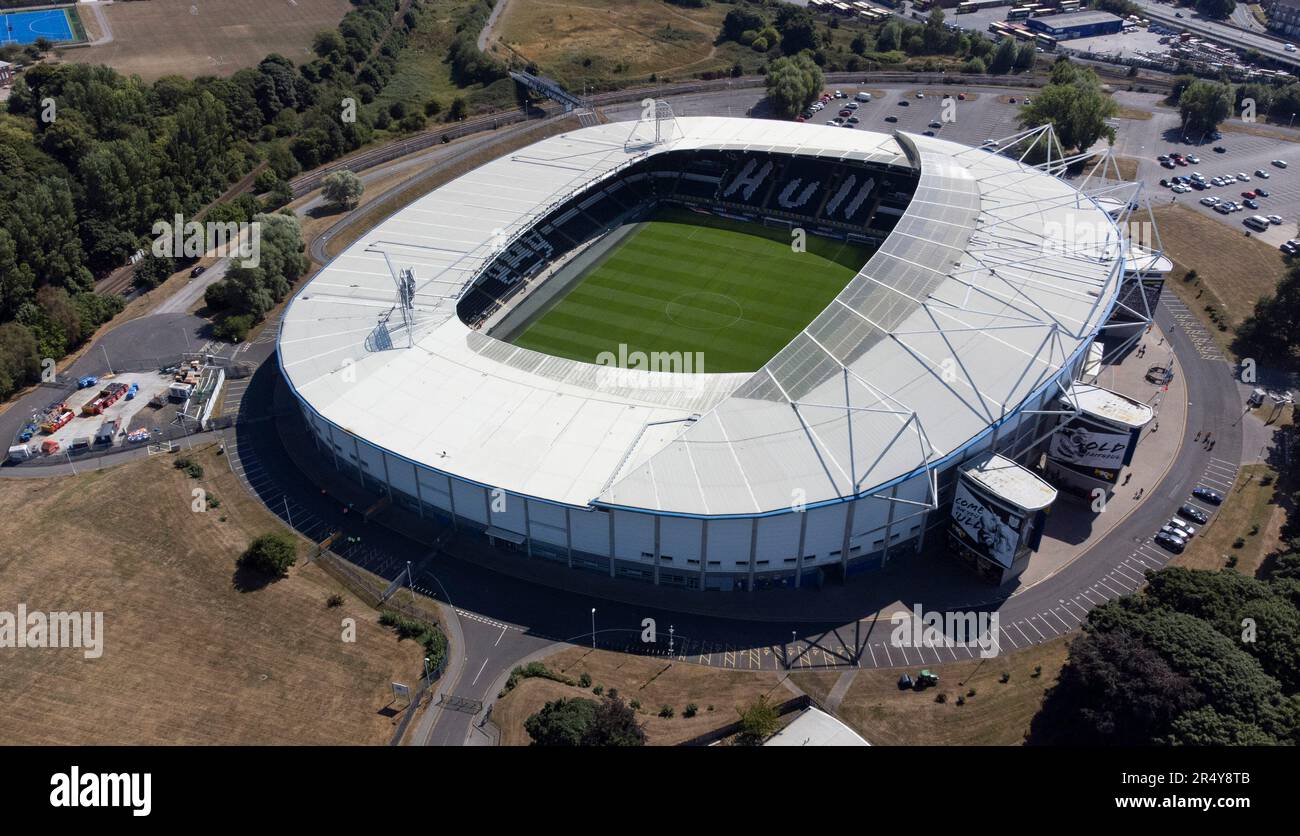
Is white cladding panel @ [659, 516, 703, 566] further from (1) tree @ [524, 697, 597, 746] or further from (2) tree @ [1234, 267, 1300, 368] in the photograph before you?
(2) tree @ [1234, 267, 1300, 368]

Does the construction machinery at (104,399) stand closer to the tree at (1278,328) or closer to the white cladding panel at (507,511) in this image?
the white cladding panel at (507,511)

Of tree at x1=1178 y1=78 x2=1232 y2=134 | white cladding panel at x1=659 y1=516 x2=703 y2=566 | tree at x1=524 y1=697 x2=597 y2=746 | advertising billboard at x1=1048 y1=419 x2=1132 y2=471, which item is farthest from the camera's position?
tree at x1=1178 y1=78 x2=1232 y2=134

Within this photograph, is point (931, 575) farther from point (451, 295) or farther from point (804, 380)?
point (451, 295)

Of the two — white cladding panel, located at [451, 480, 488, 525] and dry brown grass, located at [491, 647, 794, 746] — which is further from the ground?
white cladding panel, located at [451, 480, 488, 525]

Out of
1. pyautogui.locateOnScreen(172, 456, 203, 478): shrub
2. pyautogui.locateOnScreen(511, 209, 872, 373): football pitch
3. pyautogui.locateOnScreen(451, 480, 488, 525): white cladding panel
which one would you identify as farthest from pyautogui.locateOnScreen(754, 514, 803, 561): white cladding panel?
pyautogui.locateOnScreen(172, 456, 203, 478): shrub

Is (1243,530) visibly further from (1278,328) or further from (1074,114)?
(1074,114)

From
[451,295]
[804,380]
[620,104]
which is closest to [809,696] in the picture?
[804,380]
